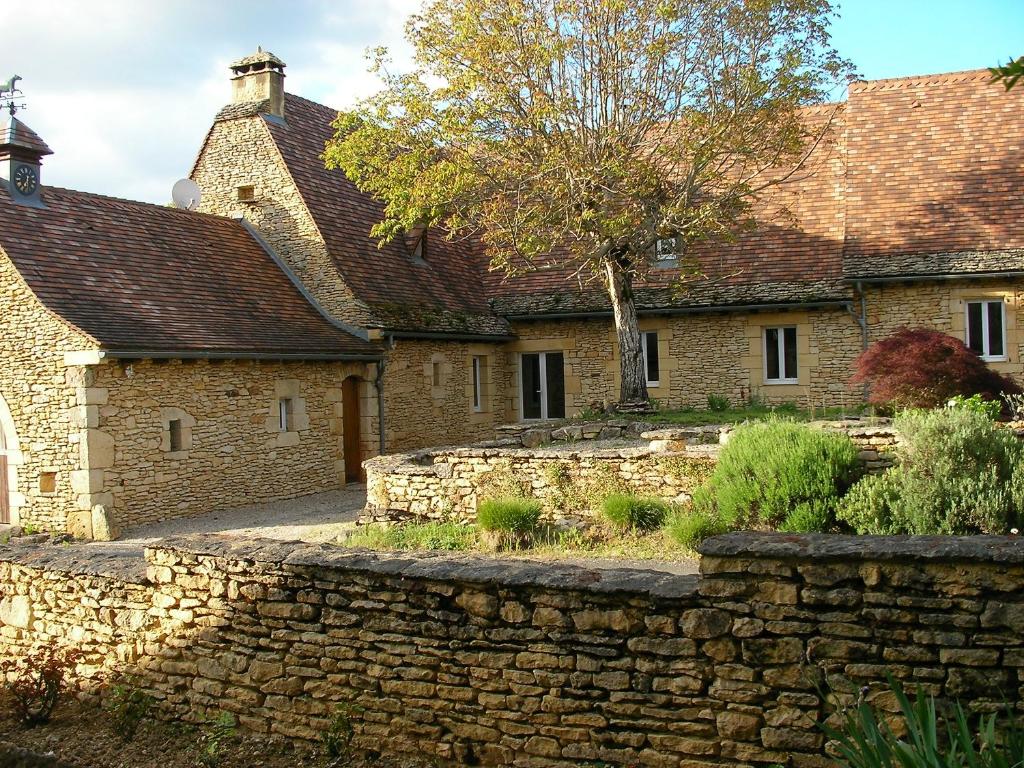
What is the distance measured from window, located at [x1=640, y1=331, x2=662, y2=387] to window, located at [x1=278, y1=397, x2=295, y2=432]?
7.60m

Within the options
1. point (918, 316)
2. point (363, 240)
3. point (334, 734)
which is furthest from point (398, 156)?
point (334, 734)

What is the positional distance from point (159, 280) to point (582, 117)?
24.5ft

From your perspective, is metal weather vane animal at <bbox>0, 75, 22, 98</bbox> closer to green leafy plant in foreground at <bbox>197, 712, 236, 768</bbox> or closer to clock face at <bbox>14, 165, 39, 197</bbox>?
clock face at <bbox>14, 165, 39, 197</bbox>

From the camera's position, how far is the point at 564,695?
5.46 metres

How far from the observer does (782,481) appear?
1052 centimetres

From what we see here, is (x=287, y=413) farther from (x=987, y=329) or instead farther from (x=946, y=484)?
(x=987, y=329)

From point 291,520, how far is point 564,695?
9.53 meters

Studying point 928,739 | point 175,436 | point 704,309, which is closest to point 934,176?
point 704,309

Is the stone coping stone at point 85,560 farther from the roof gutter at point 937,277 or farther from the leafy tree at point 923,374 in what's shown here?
the roof gutter at point 937,277

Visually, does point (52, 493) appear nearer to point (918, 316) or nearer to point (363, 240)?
point (363, 240)

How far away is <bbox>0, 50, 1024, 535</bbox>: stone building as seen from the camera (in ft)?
46.9

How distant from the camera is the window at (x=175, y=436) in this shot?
14820mm

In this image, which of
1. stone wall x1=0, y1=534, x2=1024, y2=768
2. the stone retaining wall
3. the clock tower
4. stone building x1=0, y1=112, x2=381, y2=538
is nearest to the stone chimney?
stone building x1=0, y1=112, x2=381, y2=538

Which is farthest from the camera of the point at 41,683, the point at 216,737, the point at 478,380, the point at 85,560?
the point at 478,380
